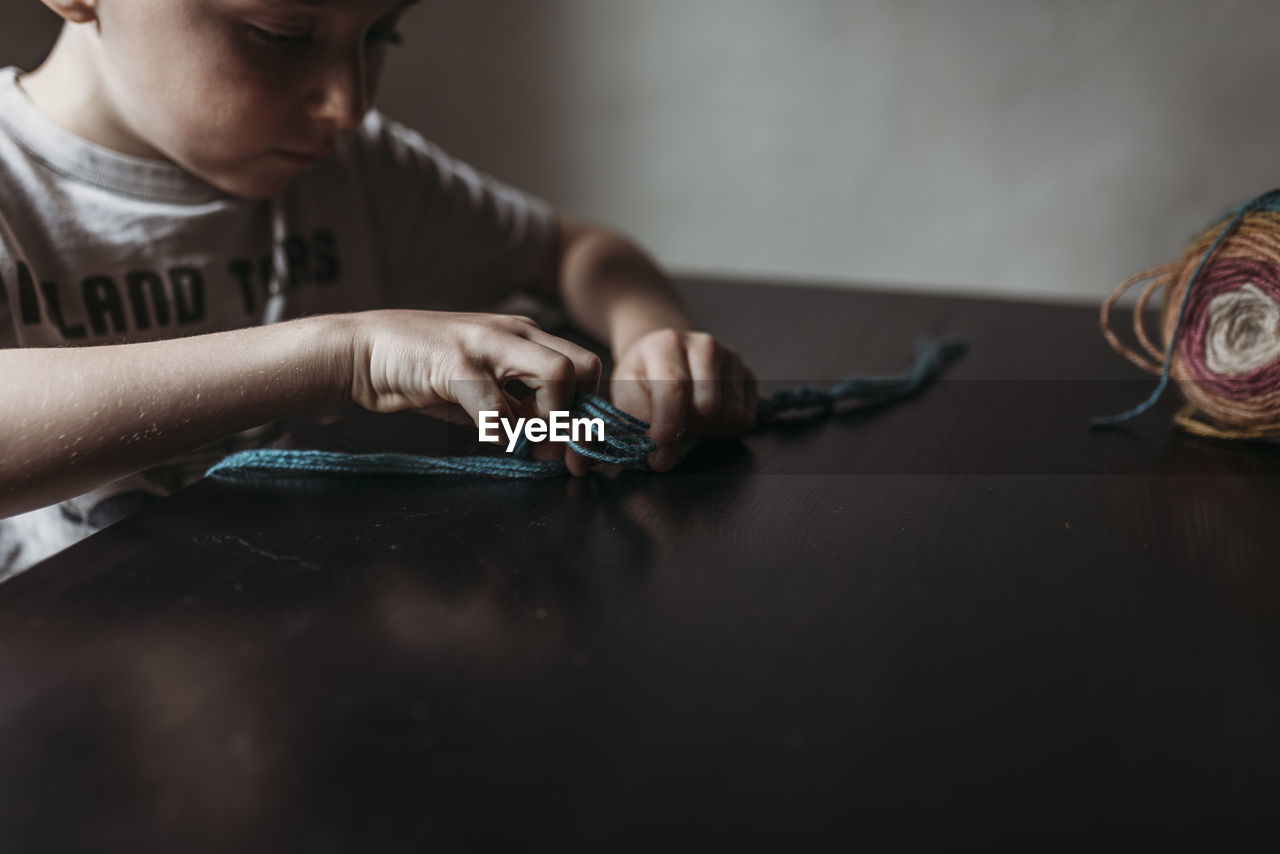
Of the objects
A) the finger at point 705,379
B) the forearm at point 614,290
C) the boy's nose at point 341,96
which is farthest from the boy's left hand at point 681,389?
the boy's nose at point 341,96

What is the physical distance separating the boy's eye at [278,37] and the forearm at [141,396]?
181 mm

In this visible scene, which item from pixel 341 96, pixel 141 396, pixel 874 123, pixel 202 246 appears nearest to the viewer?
pixel 141 396

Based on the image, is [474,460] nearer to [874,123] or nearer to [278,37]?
[278,37]

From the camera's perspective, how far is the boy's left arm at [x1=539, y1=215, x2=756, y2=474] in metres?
0.54

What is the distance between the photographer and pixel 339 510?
482mm

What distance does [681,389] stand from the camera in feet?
1.79

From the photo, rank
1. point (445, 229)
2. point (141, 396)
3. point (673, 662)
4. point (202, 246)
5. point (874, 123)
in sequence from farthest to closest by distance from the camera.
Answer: point (874, 123) → point (445, 229) → point (202, 246) → point (141, 396) → point (673, 662)

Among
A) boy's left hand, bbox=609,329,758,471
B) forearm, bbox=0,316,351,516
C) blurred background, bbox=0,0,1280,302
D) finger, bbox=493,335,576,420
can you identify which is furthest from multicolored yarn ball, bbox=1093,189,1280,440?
blurred background, bbox=0,0,1280,302

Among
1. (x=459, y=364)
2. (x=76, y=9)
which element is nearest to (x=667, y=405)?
(x=459, y=364)

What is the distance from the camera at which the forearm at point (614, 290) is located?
748 mm

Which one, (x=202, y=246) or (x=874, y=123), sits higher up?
(x=874, y=123)

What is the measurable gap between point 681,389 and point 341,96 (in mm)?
285

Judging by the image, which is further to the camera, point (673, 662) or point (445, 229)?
point (445, 229)

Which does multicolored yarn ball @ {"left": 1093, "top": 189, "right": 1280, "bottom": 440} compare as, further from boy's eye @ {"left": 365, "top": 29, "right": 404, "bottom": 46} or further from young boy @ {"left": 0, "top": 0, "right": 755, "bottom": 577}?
boy's eye @ {"left": 365, "top": 29, "right": 404, "bottom": 46}
